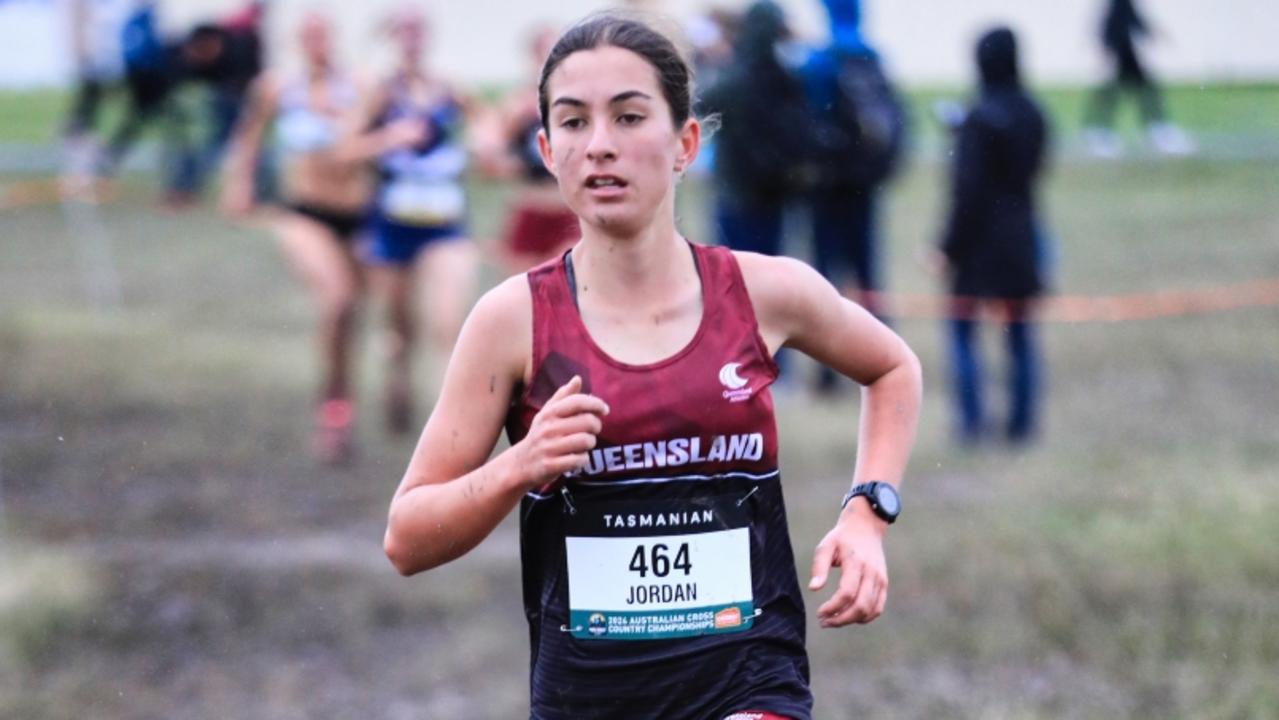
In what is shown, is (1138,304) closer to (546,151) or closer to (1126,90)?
(1126,90)

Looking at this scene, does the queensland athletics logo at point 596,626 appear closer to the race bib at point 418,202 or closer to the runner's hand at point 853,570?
the runner's hand at point 853,570

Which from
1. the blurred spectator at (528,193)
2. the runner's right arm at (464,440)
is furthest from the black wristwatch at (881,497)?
the blurred spectator at (528,193)

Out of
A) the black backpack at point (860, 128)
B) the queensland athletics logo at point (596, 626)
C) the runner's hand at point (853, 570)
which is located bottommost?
the queensland athletics logo at point (596, 626)

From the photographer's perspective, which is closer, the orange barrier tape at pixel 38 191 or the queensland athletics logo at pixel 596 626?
the queensland athletics logo at pixel 596 626

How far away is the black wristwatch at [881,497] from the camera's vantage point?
3.34 metres

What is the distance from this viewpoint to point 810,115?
10.0 m

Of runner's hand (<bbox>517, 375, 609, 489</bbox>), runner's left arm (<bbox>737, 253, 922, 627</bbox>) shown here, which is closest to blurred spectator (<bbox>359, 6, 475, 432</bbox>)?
runner's left arm (<bbox>737, 253, 922, 627</bbox>)

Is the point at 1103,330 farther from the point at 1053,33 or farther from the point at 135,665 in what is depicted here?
the point at 135,665

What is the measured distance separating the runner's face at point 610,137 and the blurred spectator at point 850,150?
585 cm

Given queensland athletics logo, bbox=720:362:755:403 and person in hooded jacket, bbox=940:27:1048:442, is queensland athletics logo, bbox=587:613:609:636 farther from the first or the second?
person in hooded jacket, bbox=940:27:1048:442

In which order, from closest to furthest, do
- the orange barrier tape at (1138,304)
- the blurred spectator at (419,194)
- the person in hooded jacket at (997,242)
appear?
the person in hooded jacket at (997,242) → the blurred spectator at (419,194) → the orange barrier tape at (1138,304)

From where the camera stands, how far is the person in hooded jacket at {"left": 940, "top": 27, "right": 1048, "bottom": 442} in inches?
A: 366

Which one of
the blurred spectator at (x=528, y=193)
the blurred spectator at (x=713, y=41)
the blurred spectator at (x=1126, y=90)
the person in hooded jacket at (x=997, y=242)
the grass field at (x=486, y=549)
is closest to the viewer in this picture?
the grass field at (x=486, y=549)

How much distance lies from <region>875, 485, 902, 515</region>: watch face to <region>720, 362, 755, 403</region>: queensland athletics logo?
14.9 inches
